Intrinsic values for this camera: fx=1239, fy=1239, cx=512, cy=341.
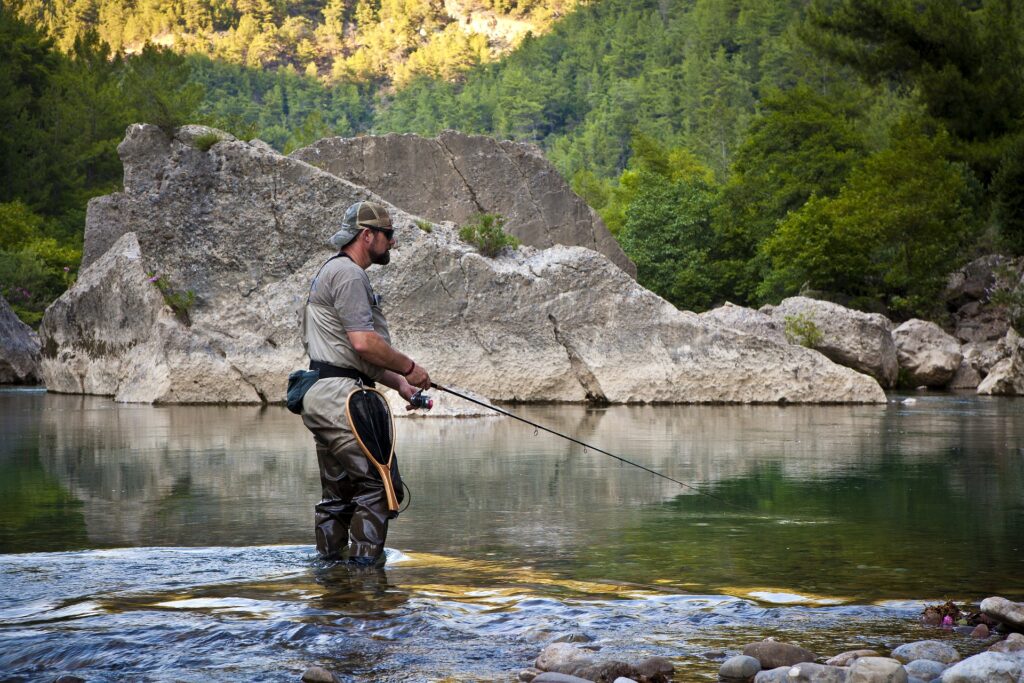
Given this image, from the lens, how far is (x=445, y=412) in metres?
17.2

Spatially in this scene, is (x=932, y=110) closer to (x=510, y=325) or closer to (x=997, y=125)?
(x=997, y=125)

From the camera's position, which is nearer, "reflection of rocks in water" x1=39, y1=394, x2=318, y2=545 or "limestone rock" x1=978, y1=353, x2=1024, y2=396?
"reflection of rocks in water" x1=39, y1=394, x2=318, y2=545

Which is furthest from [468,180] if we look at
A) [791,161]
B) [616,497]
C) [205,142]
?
[791,161]

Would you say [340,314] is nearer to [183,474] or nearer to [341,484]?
[341,484]

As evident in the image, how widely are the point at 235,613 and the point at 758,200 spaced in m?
47.9

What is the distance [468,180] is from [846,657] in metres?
26.4

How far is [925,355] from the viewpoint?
2680cm

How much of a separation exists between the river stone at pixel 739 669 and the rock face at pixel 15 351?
86.8 ft

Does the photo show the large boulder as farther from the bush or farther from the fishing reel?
the fishing reel

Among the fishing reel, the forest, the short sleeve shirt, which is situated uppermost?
the forest

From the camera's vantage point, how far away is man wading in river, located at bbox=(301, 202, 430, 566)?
20.8ft

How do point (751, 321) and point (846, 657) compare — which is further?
point (751, 321)

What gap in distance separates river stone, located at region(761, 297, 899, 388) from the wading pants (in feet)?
62.1

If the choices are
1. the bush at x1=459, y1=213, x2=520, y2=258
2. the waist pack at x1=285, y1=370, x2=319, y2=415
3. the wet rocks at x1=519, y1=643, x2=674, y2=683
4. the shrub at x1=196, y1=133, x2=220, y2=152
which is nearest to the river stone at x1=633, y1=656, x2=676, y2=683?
the wet rocks at x1=519, y1=643, x2=674, y2=683
